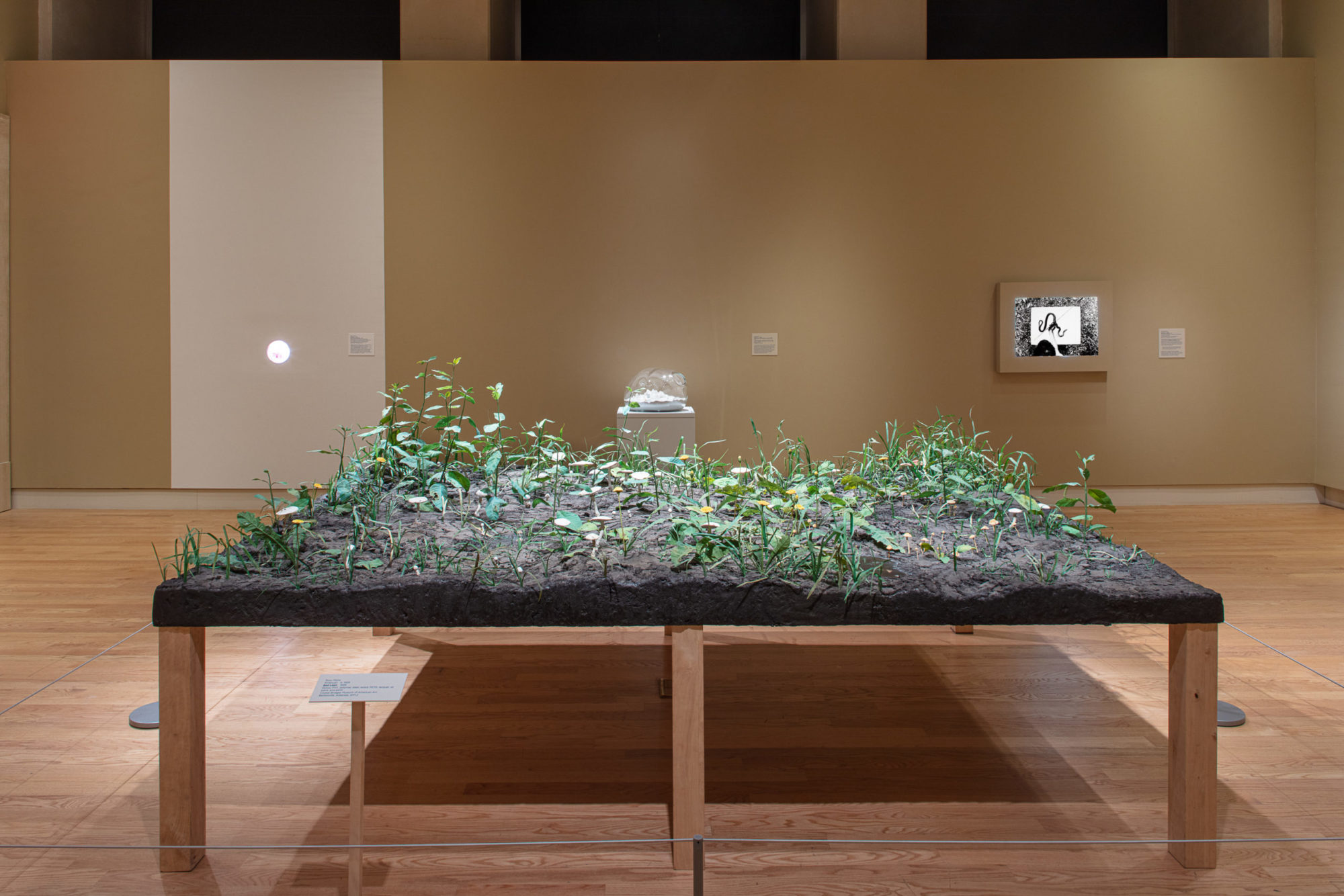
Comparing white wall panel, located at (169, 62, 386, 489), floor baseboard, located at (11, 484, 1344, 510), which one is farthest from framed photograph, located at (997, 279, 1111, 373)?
white wall panel, located at (169, 62, 386, 489)

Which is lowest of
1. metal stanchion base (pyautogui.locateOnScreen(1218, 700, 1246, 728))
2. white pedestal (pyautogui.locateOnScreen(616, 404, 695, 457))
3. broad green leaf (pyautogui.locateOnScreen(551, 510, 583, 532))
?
metal stanchion base (pyautogui.locateOnScreen(1218, 700, 1246, 728))

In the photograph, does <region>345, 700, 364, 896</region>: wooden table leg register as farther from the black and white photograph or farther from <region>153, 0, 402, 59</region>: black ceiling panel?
<region>153, 0, 402, 59</region>: black ceiling panel

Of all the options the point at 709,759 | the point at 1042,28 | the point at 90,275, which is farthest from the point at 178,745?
the point at 1042,28

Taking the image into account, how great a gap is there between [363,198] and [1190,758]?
6.20 meters

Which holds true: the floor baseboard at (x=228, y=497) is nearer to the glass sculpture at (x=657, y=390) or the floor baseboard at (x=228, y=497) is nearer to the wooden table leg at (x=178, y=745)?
the glass sculpture at (x=657, y=390)

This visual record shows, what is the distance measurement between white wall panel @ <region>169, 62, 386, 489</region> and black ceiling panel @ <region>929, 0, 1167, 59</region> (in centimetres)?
464

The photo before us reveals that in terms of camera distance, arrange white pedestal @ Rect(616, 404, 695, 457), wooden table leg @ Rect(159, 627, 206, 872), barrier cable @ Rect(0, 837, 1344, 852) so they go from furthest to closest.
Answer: white pedestal @ Rect(616, 404, 695, 457), wooden table leg @ Rect(159, 627, 206, 872), barrier cable @ Rect(0, 837, 1344, 852)

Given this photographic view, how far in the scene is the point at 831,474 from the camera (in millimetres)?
3135

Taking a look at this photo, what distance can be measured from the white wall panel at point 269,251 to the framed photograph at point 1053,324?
4427 millimetres

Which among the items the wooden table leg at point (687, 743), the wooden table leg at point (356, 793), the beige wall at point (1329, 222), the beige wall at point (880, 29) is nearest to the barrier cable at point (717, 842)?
the wooden table leg at point (356, 793)

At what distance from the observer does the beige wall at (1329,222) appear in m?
6.39

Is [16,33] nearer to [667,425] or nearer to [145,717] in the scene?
[667,425]

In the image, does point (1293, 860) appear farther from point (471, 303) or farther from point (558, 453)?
point (471, 303)

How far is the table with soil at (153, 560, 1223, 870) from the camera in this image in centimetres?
184
